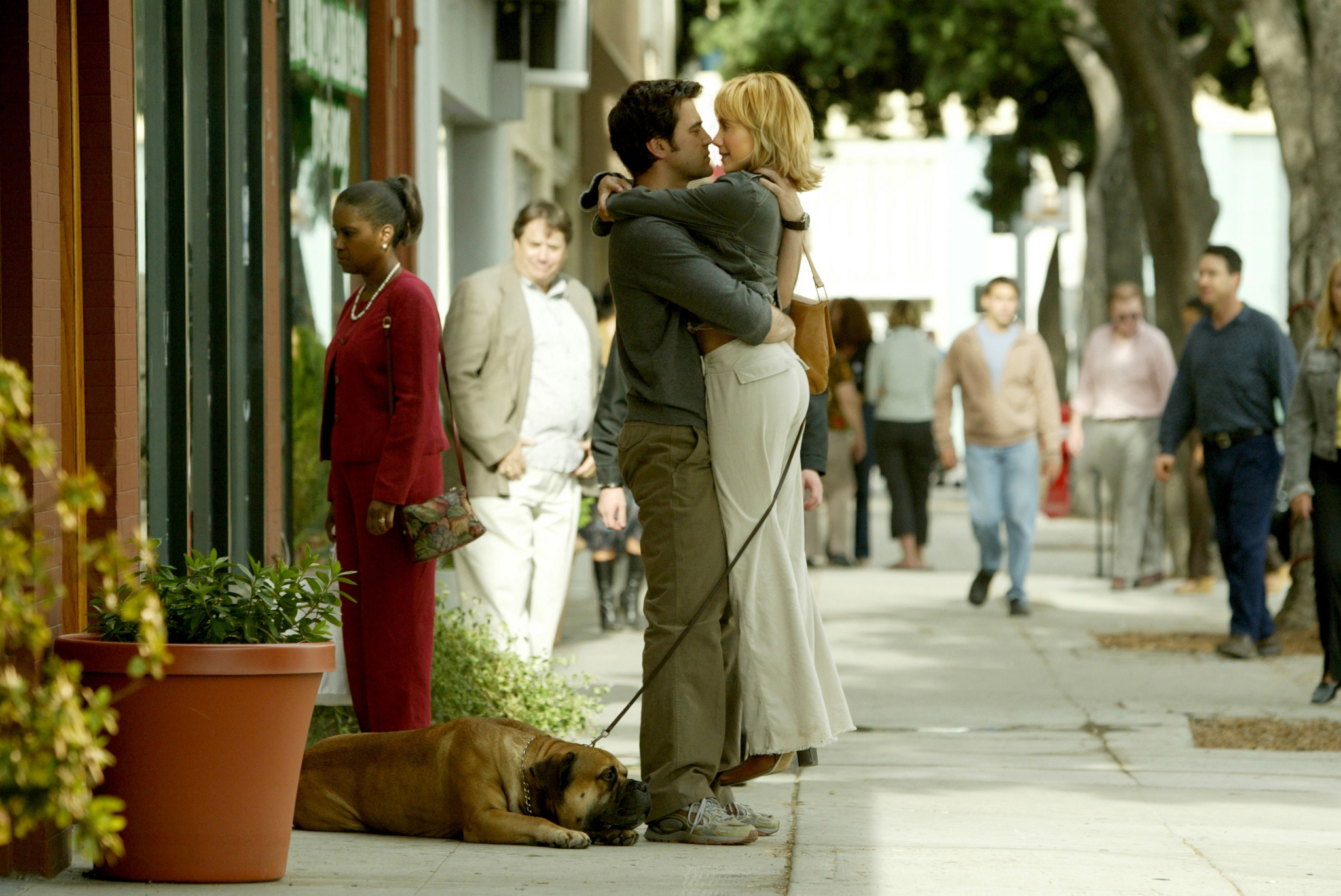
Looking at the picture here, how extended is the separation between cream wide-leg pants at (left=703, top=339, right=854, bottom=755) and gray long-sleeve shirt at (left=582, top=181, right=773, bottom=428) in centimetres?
8

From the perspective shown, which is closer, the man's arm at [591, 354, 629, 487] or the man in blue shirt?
the man's arm at [591, 354, 629, 487]

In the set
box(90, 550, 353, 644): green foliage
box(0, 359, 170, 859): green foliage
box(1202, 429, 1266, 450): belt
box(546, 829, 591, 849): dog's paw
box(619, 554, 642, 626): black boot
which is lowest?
box(619, 554, 642, 626): black boot

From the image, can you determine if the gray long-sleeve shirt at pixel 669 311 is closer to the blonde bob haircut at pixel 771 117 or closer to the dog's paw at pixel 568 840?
the blonde bob haircut at pixel 771 117

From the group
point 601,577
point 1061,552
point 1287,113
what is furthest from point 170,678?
point 1061,552

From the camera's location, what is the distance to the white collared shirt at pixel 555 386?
25.3ft

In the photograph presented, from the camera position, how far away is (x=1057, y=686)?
8984mm

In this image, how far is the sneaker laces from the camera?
16.7 ft

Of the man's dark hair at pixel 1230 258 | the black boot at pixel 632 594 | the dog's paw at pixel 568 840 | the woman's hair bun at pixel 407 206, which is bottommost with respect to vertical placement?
the black boot at pixel 632 594

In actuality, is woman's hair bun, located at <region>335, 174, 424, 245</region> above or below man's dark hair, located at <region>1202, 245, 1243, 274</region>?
above

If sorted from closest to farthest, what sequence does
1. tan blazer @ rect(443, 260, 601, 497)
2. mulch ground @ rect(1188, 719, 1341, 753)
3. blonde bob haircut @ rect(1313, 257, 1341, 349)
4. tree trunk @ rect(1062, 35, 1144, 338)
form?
mulch ground @ rect(1188, 719, 1341, 753) → tan blazer @ rect(443, 260, 601, 497) → blonde bob haircut @ rect(1313, 257, 1341, 349) → tree trunk @ rect(1062, 35, 1144, 338)

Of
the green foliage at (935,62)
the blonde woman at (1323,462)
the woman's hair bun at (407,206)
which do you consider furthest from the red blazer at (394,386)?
the green foliage at (935,62)

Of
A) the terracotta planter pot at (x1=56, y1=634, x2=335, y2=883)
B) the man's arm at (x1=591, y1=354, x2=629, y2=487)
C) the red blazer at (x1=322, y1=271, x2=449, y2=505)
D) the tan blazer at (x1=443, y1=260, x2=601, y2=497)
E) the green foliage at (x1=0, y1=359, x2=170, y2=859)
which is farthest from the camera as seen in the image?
the tan blazer at (x1=443, y1=260, x2=601, y2=497)

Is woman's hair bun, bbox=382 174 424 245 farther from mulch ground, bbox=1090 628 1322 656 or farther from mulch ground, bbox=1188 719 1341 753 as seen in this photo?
mulch ground, bbox=1090 628 1322 656

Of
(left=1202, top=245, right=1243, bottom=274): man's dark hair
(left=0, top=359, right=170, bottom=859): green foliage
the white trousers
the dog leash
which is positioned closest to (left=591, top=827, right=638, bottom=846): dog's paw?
the dog leash
